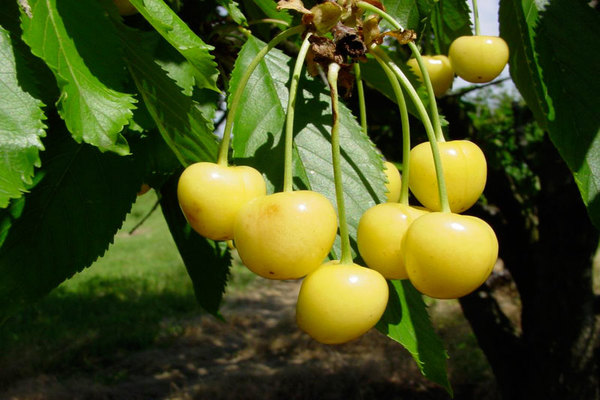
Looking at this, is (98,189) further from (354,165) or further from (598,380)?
(598,380)

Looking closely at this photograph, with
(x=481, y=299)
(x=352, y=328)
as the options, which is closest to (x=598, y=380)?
(x=481, y=299)

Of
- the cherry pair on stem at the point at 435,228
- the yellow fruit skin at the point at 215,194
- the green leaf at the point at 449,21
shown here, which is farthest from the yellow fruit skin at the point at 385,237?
the green leaf at the point at 449,21

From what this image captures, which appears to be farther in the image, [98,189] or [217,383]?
[217,383]

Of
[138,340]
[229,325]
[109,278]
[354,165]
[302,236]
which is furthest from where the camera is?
[109,278]

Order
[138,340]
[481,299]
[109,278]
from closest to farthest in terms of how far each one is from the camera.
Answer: [481,299] → [138,340] → [109,278]

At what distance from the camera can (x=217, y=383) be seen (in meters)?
3.52

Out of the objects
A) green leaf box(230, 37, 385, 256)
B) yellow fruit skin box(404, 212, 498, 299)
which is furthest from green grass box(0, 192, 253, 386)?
yellow fruit skin box(404, 212, 498, 299)

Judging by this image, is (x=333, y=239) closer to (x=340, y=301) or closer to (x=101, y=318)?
(x=340, y=301)

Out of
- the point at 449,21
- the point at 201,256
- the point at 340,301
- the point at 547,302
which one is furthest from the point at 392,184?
the point at 547,302

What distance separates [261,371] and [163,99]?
3521mm

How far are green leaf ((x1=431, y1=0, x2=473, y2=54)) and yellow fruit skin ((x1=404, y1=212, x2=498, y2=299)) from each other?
0.46 meters

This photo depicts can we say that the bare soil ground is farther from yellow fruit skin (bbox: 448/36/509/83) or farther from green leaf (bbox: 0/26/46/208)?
green leaf (bbox: 0/26/46/208)

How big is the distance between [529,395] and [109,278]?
475 centimetres

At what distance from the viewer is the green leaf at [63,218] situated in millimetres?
620
